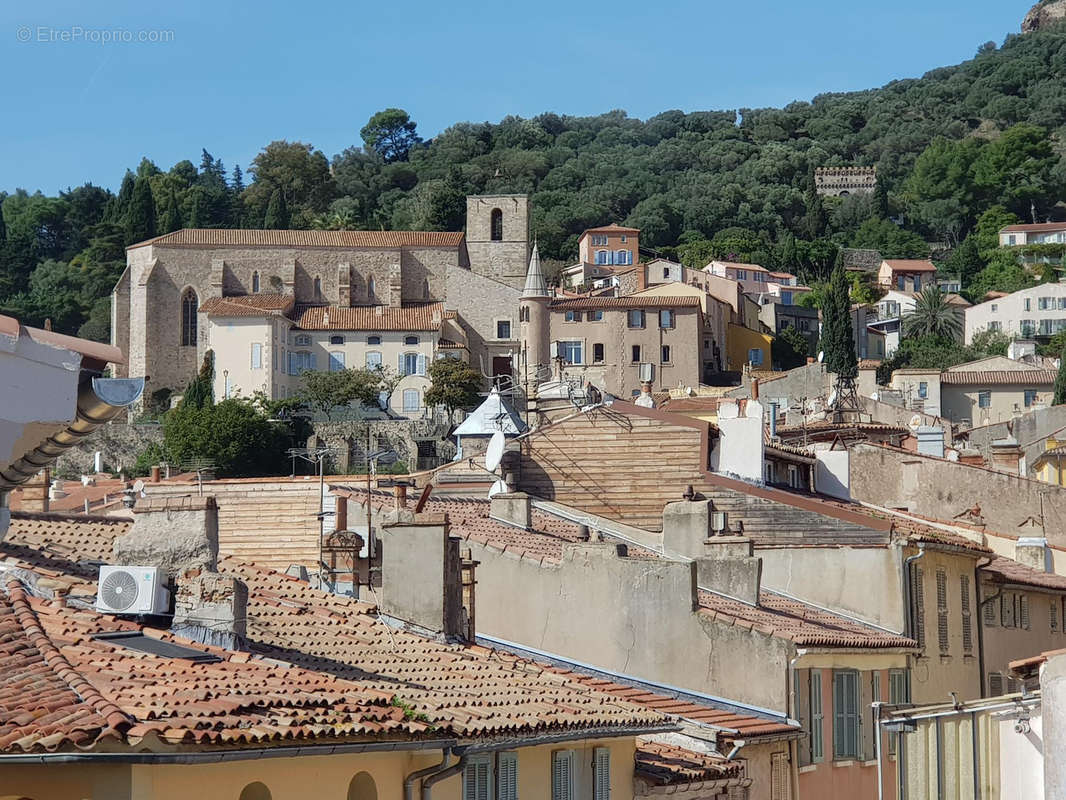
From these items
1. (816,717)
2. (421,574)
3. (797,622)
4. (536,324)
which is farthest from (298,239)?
(421,574)

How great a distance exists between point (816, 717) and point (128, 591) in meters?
10.1

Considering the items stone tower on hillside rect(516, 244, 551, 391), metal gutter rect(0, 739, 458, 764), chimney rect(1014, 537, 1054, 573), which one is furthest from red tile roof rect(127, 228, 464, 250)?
metal gutter rect(0, 739, 458, 764)

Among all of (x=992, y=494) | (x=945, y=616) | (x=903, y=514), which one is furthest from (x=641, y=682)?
(x=992, y=494)

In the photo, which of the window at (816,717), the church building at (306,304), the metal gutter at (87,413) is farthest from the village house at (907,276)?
the metal gutter at (87,413)

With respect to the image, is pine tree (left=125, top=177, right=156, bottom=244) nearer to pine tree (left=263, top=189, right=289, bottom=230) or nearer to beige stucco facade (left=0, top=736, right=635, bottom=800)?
pine tree (left=263, top=189, right=289, bottom=230)

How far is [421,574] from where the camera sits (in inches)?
655

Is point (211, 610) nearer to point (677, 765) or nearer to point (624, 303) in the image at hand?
point (677, 765)

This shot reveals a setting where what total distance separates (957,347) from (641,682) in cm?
9521

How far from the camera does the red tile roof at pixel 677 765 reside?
1617cm

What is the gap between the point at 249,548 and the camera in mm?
22906

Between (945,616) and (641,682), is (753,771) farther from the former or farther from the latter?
(945,616)

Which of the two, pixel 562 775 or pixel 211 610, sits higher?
pixel 211 610

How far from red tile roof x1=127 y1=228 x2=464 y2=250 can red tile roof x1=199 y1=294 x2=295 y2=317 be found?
3.88 metres

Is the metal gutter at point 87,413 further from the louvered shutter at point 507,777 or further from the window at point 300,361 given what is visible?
the window at point 300,361
